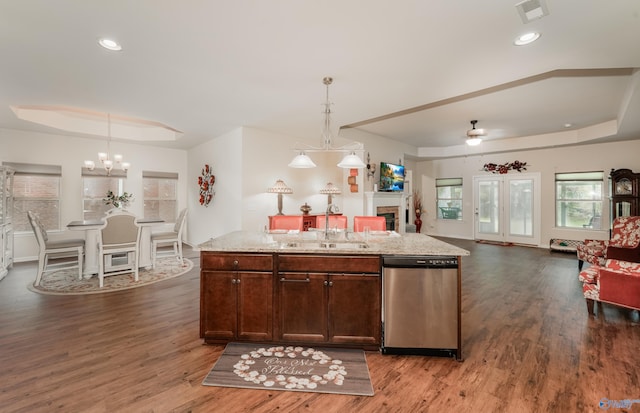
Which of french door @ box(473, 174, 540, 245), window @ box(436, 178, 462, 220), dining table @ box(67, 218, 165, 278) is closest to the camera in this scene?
dining table @ box(67, 218, 165, 278)

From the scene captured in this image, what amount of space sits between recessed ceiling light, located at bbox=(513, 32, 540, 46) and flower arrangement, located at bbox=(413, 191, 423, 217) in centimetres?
742

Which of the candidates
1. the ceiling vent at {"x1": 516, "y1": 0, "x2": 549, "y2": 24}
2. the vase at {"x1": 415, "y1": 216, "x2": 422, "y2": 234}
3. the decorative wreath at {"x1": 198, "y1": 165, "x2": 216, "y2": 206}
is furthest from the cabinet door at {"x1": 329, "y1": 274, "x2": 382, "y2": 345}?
the vase at {"x1": 415, "y1": 216, "x2": 422, "y2": 234}

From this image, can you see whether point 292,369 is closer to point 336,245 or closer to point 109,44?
point 336,245

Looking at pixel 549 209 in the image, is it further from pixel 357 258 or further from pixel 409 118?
pixel 357 258

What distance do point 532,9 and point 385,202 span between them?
4.98 m

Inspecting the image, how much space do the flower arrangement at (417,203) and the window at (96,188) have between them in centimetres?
863

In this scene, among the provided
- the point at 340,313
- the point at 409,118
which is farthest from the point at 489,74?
the point at 340,313

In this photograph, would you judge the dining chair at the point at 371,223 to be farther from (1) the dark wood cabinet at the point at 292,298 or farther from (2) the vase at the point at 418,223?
(2) the vase at the point at 418,223

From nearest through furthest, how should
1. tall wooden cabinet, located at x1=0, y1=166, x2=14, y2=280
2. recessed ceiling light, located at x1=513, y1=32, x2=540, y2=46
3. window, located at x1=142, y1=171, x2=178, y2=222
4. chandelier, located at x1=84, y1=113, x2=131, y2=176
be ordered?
recessed ceiling light, located at x1=513, y1=32, x2=540, y2=46 < tall wooden cabinet, located at x1=0, y1=166, x2=14, y2=280 < chandelier, located at x1=84, y1=113, x2=131, y2=176 < window, located at x1=142, y1=171, x2=178, y2=222

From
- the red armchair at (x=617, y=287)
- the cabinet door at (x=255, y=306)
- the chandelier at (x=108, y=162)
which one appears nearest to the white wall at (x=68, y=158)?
the chandelier at (x=108, y=162)

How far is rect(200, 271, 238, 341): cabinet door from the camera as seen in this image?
2.51 metres

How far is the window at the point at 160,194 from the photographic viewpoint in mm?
7262

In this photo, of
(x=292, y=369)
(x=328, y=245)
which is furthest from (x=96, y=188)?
(x=292, y=369)

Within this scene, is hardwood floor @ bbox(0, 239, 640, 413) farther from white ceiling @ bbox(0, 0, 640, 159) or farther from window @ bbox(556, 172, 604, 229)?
window @ bbox(556, 172, 604, 229)
